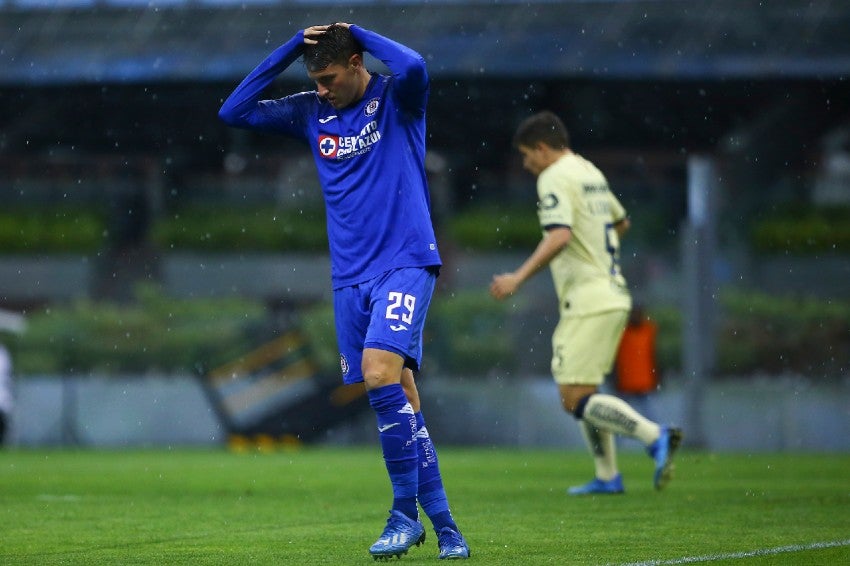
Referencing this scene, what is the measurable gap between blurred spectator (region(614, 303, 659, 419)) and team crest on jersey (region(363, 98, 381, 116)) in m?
12.2

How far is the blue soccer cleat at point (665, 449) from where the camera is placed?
29.1 feet

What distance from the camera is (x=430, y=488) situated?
5793mm

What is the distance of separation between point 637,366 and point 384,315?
12.5 m

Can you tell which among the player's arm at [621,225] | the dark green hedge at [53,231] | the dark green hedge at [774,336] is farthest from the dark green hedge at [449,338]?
the player's arm at [621,225]

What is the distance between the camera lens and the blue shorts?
5656 mm

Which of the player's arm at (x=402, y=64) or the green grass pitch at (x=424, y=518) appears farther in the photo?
the green grass pitch at (x=424, y=518)

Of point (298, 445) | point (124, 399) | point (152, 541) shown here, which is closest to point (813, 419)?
point (298, 445)

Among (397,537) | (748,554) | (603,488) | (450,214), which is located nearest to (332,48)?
(397,537)

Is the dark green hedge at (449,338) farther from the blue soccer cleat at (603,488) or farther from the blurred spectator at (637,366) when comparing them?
the blue soccer cleat at (603,488)

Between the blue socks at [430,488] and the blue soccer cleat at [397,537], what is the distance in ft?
0.29

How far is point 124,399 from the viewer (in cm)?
2134

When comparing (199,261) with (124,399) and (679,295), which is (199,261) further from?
(679,295)

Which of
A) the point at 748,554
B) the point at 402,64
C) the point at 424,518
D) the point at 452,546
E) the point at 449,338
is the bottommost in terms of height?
the point at 449,338

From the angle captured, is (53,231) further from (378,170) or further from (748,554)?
(748,554)
